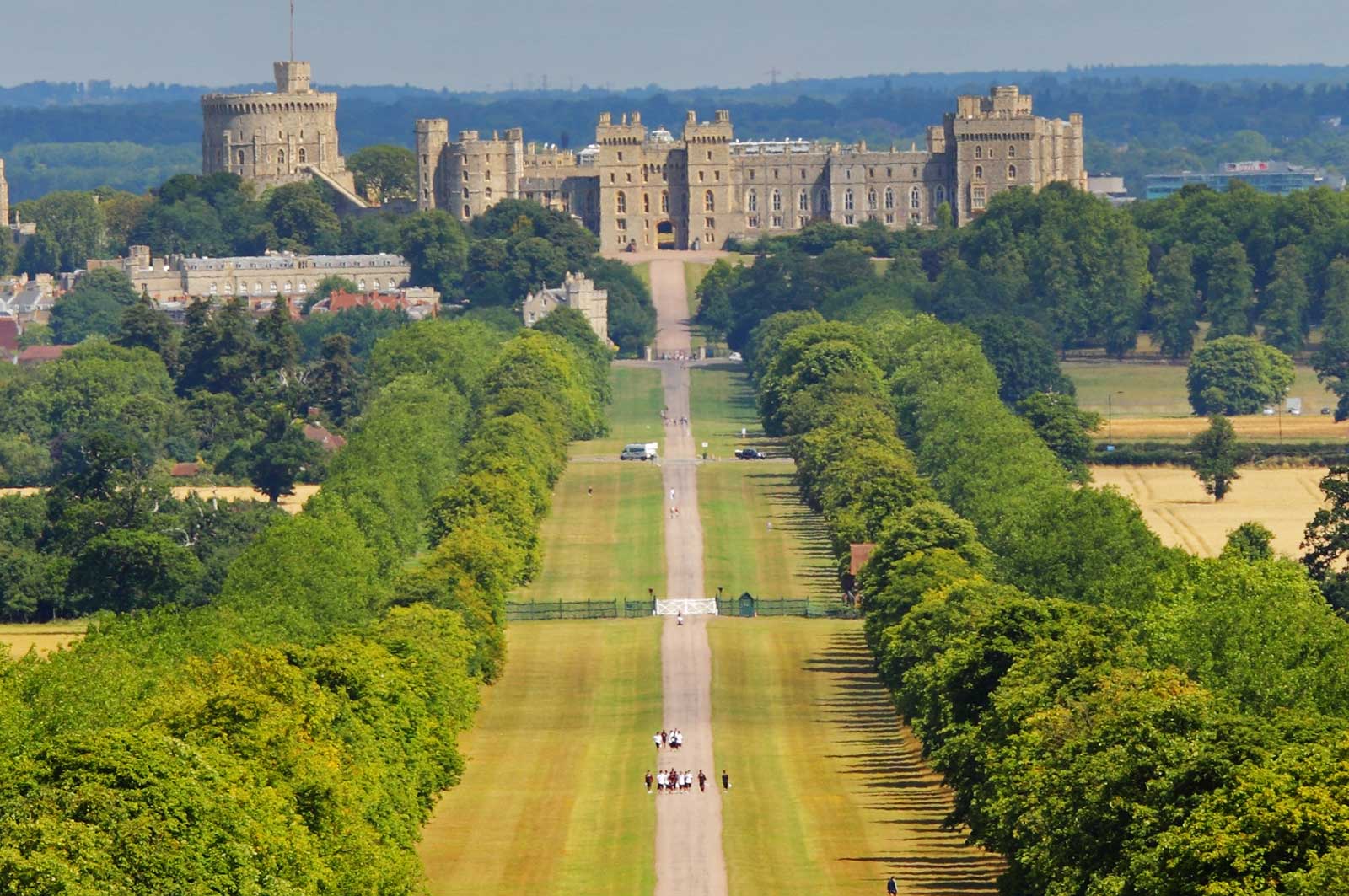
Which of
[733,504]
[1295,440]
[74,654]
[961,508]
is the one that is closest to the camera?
[74,654]

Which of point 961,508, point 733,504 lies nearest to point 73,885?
point 961,508

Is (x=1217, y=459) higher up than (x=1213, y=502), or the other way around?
(x=1217, y=459)

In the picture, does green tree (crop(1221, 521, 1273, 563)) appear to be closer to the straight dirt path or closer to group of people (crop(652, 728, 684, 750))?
the straight dirt path

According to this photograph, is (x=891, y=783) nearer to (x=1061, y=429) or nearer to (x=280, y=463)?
(x=280, y=463)

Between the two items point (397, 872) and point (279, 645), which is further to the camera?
point (279, 645)

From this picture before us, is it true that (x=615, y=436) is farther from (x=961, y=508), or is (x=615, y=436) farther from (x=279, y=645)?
(x=279, y=645)

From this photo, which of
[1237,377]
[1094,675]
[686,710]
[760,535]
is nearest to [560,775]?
[686,710]
